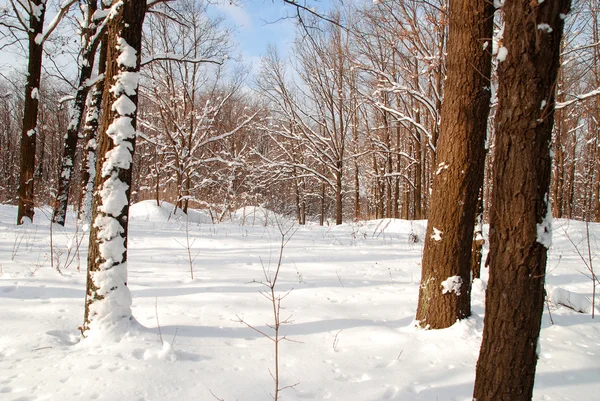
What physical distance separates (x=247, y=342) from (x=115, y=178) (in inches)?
67.2

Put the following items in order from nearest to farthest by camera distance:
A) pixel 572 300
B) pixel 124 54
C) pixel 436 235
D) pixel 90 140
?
1. pixel 124 54
2. pixel 436 235
3. pixel 572 300
4. pixel 90 140

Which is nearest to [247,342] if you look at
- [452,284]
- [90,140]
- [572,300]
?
[452,284]

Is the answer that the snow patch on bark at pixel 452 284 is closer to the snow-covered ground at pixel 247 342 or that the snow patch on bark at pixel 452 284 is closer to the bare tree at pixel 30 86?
the snow-covered ground at pixel 247 342

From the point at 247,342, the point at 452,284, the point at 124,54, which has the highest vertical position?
the point at 124,54

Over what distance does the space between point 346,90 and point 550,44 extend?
1320 centimetres

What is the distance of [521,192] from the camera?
158cm

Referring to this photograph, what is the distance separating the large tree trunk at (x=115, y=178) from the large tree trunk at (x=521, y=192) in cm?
259

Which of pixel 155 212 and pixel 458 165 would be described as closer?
pixel 458 165

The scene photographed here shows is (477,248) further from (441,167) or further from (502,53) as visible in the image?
(502,53)

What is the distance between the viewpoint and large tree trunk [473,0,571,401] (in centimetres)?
151

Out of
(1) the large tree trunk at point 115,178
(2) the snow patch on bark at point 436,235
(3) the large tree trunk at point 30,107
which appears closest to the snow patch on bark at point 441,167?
(2) the snow patch on bark at point 436,235

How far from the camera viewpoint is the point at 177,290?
12.9 ft

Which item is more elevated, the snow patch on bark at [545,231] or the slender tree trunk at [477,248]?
the snow patch on bark at [545,231]

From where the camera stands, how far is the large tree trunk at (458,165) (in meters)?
3.04
